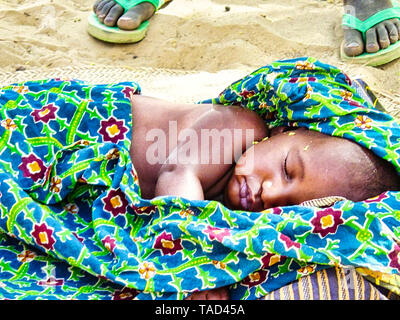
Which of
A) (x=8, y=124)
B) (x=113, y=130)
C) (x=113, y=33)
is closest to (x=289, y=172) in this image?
(x=113, y=130)

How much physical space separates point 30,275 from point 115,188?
33 cm

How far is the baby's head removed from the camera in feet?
4.53

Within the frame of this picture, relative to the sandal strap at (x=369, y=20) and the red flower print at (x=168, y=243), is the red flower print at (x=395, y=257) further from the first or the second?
the sandal strap at (x=369, y=20)

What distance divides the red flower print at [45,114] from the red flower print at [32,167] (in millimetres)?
148

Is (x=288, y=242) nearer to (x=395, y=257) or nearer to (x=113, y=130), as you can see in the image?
(x=395, y=257)

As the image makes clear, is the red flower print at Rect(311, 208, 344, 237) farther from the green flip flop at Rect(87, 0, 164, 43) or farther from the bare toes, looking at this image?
the green flip flop at Rect(87, 0, 164, 43)

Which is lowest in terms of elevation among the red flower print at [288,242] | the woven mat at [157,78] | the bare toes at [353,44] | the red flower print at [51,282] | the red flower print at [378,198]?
the woven mat at [157,78]

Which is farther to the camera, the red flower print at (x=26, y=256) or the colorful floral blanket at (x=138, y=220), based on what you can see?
the red flower print at (x=26, y=256)

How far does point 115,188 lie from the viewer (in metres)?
1.39

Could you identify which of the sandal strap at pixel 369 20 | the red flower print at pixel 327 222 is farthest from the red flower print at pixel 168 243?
the sandal strap at pixel 369 20

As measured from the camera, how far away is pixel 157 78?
101 inches

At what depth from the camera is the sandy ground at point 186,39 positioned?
2.73 m

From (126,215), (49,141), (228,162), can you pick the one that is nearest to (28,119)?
(49,141)
